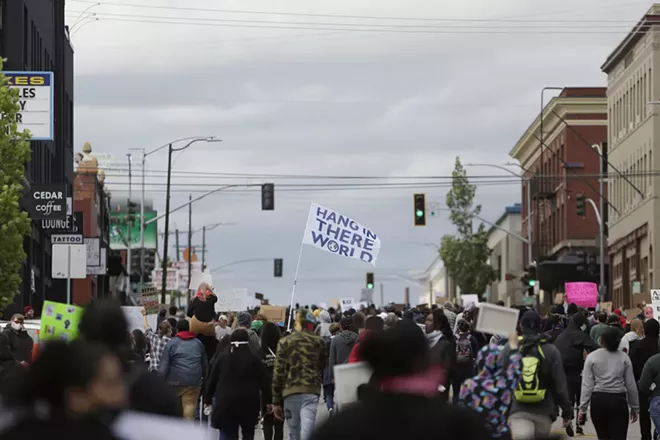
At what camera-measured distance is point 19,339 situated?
2105 centimetres

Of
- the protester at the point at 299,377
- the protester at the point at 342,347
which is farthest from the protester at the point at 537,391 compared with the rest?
the protester at the point at 342,347

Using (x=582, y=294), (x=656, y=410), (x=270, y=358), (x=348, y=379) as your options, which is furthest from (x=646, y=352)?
(x=582, y=294)

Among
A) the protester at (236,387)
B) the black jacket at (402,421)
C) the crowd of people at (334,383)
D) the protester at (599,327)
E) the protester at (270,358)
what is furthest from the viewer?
the protester at (599,327)

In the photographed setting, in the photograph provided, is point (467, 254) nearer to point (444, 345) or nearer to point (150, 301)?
point (150, 301)

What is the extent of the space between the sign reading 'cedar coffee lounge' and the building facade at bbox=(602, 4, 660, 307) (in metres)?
34.2

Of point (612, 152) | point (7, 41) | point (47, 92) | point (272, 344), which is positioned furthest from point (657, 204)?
point (272, 344)

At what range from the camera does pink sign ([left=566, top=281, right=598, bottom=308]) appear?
176 ft

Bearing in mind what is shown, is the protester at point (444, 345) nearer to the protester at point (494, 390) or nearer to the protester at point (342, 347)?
the protester at point (342, 347)

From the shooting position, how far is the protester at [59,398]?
578 centimetres

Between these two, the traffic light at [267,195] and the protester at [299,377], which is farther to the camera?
the traffic light at [267,195]

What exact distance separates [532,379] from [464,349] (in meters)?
8.20

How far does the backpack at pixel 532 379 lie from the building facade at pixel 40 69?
117 ft

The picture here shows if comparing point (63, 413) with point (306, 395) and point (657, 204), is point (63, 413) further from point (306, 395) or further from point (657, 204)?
point (657, 204)

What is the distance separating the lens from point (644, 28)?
74312 mm
